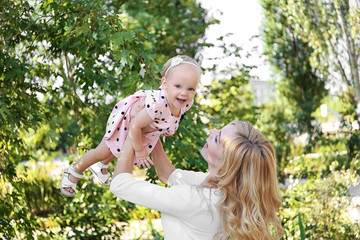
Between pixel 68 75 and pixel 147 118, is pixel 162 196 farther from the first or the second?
pixel 68 75

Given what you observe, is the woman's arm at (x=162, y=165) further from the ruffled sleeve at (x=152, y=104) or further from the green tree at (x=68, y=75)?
the green tree at (x=68, y=75)

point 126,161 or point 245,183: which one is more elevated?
point 126,161

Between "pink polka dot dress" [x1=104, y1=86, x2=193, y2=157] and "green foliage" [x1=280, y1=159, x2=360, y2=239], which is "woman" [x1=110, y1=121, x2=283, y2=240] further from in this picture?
"green foliage" [x1=280, y1=159, x2=360, y2=239]

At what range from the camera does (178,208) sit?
1.78 m

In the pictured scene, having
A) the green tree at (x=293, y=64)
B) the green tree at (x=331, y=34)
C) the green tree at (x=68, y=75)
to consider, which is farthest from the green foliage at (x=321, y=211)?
the green tree at (x=293, y=64)

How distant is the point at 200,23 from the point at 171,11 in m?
0.78

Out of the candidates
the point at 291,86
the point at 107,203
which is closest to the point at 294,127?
the point at 291,86

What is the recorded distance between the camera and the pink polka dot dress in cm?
219

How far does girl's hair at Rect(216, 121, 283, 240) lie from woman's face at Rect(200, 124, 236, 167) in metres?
0.02

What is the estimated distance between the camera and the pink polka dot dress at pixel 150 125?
7.18 feet

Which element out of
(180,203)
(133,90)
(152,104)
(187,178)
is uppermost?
(133,90)

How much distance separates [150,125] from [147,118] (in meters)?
0.10

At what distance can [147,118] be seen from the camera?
215 centimetres

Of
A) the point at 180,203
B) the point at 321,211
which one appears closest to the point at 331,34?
the point at 321,211
